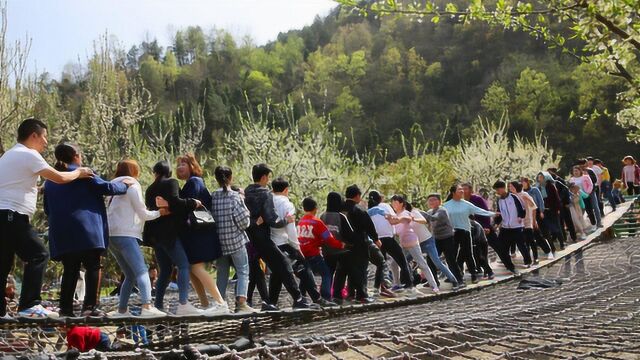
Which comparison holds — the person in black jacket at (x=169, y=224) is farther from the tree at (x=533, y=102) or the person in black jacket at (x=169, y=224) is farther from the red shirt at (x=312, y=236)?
the tree at (x=533, y=102)

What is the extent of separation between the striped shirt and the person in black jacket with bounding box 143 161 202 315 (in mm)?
366

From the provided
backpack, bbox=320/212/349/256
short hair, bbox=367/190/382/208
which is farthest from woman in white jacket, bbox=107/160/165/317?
short hair, bbox=367/190/382/208

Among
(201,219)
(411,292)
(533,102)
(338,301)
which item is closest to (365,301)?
(338,301)

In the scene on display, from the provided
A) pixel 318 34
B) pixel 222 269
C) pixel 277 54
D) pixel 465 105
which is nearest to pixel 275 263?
pixel 222 269

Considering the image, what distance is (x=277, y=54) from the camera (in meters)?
90.8

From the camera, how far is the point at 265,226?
655 cm

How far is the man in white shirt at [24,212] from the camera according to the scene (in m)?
4.64

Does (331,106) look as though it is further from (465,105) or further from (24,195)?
(24,195)

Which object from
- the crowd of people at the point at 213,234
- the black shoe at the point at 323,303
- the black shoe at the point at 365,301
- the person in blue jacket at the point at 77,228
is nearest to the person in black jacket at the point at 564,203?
the crowd of people at the point at 213,234

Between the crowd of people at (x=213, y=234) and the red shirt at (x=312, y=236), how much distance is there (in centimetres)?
1

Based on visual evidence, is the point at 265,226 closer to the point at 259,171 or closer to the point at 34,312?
the point at 259,171

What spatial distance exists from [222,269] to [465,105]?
191 feet

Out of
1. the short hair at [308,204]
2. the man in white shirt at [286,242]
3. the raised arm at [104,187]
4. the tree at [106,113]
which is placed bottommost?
the man in white shirt at [286,242]

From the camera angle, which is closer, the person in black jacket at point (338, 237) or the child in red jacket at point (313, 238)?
the child in red jacket at point (313, 238)
